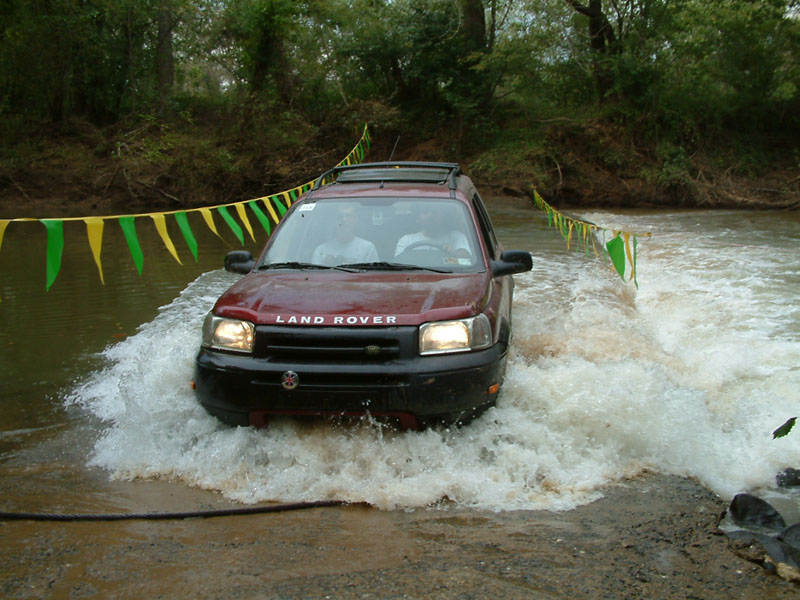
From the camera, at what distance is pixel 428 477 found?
3939 mm

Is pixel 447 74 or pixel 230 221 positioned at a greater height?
pixel 447 74

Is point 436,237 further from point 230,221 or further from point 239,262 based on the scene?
point 230,221

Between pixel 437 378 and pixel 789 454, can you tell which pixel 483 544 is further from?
pixel 789 454

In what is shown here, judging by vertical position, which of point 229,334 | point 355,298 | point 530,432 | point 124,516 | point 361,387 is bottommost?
point 124,516

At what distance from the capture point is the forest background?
65.3 ft

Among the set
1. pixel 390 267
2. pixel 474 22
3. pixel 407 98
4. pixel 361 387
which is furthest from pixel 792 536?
pixel 407 98

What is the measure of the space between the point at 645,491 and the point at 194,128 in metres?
20.6

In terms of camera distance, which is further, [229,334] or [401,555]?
[229,334]

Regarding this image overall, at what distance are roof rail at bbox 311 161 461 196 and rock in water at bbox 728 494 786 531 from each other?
10.2 ft

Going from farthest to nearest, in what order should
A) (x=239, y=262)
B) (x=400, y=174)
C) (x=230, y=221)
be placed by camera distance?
(x=230, y=221), (x=400, y=174), (x=239, y=262)

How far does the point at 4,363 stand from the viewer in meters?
6.59

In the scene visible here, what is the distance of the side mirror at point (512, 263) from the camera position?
520 centimetres

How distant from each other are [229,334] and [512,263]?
6.96 feet

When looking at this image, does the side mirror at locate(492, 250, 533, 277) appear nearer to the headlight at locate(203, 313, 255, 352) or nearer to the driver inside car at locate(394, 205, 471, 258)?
the driver inside car at locate(394, 205, 471, 258)
